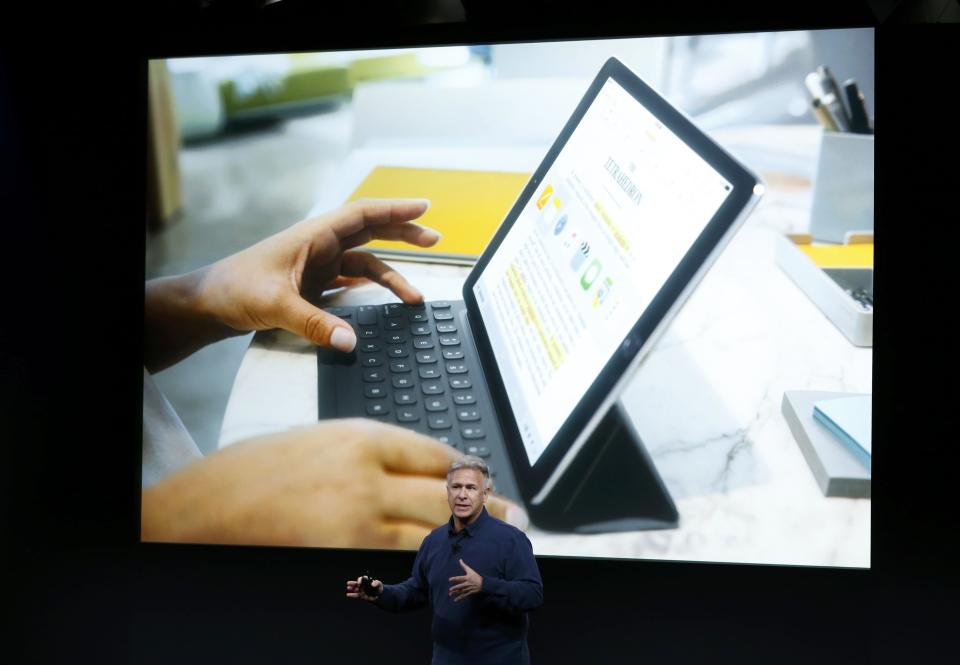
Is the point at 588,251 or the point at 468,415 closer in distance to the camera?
the point at 588,251

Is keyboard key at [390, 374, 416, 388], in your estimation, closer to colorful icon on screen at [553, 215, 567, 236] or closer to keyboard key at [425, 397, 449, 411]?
keyboard key at [425, 397, 449, 411]

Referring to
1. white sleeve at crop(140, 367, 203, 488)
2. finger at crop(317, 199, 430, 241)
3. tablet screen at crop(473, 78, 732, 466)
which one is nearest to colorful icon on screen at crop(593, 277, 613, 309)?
tablet screen at crop(473, 78, 732, 466)

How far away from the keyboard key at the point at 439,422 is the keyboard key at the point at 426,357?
0.10 metres

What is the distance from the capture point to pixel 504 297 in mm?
1857

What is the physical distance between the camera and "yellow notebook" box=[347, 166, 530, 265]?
1993mm

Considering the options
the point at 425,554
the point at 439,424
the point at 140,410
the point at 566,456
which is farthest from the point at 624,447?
the point at 140,410

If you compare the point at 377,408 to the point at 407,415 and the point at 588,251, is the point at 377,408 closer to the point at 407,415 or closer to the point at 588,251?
the point at 407,415

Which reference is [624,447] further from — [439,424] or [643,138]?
[643,138]

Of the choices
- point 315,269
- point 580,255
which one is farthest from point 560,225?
point 315,269

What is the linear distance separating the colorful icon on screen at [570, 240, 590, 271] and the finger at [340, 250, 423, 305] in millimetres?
373

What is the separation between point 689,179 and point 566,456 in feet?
1.60

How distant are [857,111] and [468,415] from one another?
3.04ft

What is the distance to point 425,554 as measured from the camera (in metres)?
1.49

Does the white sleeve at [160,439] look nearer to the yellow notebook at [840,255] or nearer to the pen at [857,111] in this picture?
the yellow notebook at [840,255]
